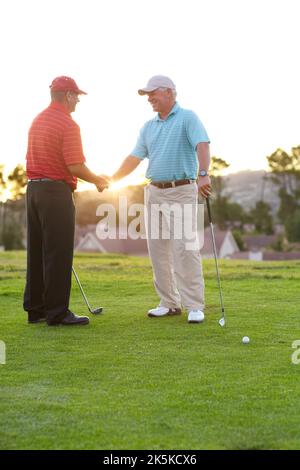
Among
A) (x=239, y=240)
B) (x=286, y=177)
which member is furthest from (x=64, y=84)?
(x=286, y=177)

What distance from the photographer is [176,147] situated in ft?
25.7

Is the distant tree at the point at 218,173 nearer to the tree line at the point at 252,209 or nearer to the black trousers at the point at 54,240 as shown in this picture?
the tree line at the point at 252,209

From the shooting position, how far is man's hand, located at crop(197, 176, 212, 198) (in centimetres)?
757

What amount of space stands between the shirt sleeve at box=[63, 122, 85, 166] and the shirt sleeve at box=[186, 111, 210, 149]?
1.11 meters

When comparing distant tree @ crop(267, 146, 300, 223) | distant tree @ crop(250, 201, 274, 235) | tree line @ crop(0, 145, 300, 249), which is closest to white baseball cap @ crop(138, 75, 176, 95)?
tree line @ crop(0, 145, 300, 249)

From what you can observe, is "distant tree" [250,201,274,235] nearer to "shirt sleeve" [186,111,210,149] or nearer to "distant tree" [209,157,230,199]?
"distant tree" [209,157,230,199]

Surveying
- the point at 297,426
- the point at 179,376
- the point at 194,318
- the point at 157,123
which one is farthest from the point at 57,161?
the point at 297,426

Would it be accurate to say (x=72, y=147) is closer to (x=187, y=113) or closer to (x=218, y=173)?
(x=187, y=113)

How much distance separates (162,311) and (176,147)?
5.51 feet

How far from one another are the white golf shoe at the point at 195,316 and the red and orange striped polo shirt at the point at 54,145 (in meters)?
1.75

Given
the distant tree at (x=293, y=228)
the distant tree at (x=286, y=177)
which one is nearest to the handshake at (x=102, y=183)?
the distant tree at (x=293, y=228)

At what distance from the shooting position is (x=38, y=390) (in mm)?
4688
